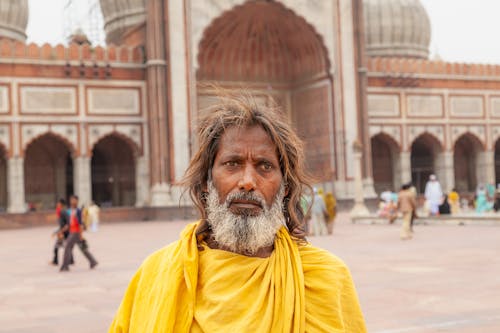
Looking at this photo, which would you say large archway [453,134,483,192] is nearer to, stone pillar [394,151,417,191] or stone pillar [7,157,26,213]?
stone pillar [394,151,417,191]

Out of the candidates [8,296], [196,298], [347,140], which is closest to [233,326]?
[196,298]

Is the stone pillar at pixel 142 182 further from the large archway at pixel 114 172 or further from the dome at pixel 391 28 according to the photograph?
the dome at pixel 391 28

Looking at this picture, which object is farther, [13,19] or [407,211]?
[13,19]

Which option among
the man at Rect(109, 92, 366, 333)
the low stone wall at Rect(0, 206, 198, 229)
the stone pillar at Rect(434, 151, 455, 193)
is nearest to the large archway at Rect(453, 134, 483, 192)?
the stone pillar at Rect(434, 151, 455, 193)

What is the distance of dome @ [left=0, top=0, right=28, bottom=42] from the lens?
25641mm

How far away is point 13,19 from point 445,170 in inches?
721

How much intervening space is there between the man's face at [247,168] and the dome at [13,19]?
25824 mm

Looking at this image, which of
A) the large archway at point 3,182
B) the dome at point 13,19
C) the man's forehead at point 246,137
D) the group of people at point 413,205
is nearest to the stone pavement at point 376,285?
the group of people at point 413,205

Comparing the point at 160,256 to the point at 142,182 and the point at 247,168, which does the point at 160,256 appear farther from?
the point at 142,182

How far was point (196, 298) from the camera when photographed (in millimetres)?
1765

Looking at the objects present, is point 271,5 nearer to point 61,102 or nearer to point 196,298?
point 61,102

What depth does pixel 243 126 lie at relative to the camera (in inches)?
72.8

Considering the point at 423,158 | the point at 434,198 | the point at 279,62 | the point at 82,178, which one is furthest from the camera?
the point at 423,158

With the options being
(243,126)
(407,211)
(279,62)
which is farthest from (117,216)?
(243,126)
